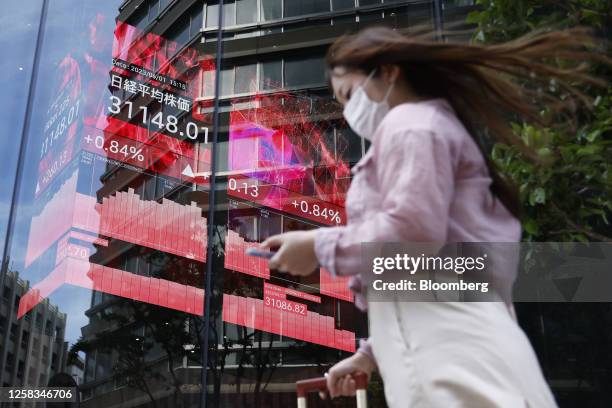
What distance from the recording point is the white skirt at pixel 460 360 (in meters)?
0.75

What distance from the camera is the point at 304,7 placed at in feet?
19.5

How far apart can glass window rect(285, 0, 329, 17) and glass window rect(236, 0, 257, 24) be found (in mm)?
310

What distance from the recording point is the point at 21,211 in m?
5.37

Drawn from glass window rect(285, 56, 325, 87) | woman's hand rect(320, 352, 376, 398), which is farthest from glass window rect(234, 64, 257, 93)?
woman's hand rect(320, 352, 376, 398)

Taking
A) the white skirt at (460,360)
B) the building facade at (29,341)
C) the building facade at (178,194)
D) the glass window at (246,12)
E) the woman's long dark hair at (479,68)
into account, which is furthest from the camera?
the glass window at (246,12)

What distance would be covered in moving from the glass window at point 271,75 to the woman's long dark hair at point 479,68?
16.5 ft

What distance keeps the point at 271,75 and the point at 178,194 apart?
1.29m

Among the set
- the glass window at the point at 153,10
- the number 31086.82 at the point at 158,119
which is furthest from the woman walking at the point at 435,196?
the glass window at the point at 153,10

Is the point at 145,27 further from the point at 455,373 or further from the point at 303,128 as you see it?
the point at 455,373

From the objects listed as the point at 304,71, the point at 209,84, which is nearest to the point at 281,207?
the point at 304,71

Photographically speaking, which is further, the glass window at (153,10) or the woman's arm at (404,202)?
the glass window at (153,10)

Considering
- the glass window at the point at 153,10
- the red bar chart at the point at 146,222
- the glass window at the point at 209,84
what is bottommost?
the red bar chart at the point at 146,222

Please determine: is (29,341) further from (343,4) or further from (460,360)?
(460,360)
